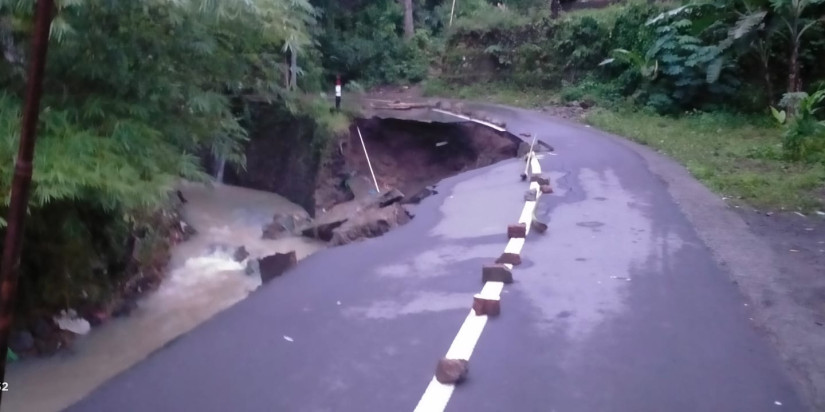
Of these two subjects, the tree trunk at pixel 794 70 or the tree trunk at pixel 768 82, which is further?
the tree trunk at pixel 768 82

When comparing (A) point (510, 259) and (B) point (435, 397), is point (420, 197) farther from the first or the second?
(B) point (435, 397)

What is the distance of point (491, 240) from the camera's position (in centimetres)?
1027

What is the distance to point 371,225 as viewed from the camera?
478 inches

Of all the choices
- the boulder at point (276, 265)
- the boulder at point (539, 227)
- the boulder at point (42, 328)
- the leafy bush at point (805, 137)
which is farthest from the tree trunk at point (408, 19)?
the boulder at point (42, 328)

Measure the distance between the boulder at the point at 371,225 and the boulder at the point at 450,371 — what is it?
619cm

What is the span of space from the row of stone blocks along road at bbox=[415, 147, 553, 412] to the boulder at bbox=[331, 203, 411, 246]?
201 cm

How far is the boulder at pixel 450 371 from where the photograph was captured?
18.5ft

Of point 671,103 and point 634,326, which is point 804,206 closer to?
point 634,326

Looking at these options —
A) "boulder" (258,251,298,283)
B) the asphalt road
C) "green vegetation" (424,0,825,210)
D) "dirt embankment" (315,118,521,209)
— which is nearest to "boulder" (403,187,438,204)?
the asphalt road

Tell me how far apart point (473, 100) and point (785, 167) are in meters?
16.4

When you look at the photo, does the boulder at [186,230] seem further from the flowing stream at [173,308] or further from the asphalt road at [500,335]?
the asphalt road at [500,335]

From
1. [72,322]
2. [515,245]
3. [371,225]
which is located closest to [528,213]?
[515,245]

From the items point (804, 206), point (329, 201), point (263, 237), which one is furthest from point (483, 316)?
point (329, 201)

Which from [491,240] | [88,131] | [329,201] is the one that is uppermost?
[88,131]
